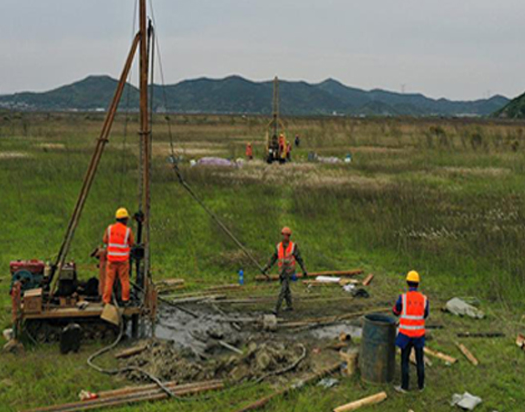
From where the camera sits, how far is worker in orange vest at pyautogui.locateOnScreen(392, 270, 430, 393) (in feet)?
29.9

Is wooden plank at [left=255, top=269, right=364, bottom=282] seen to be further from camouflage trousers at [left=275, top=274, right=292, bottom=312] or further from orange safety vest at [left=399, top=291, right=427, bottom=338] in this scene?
orange safety vest at [left=399, top=291, right=427, bottom=338]

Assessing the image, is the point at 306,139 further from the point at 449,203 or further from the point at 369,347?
the point at 369,347

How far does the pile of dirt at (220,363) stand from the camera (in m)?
9.57

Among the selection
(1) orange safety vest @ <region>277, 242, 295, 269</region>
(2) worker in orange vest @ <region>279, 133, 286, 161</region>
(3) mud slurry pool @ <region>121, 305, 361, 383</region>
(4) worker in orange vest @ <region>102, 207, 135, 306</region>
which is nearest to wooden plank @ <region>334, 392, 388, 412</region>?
(3) mud slurry pool @ <region>121, 305, 361, 383</region>

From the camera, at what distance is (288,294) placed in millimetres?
13211

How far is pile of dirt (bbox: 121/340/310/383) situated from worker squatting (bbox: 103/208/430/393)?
162 cm

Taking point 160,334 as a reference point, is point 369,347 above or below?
above

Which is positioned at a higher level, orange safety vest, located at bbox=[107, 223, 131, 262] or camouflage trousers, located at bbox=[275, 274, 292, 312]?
orange safety vest, located at bbox=[107, 223, 131, 262]

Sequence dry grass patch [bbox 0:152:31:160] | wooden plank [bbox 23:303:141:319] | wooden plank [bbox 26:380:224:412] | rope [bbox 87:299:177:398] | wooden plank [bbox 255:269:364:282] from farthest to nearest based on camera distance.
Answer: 1. dry grass patch [bbox 0:152:31:160]
2. wooden plank [bbox 255:269:364:282]
3. wooden plank [bbox 23:303:141:319]
4. rope [bbox 87:299:177:398]
5. wooden plank [bbox 26:380:224:412]

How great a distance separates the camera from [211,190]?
25547 millimetres

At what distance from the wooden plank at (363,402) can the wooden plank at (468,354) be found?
2278 mm

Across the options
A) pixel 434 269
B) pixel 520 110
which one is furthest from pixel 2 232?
pixel 520 110

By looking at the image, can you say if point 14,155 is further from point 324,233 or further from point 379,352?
point 379,352

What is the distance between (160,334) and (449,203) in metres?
14.7
